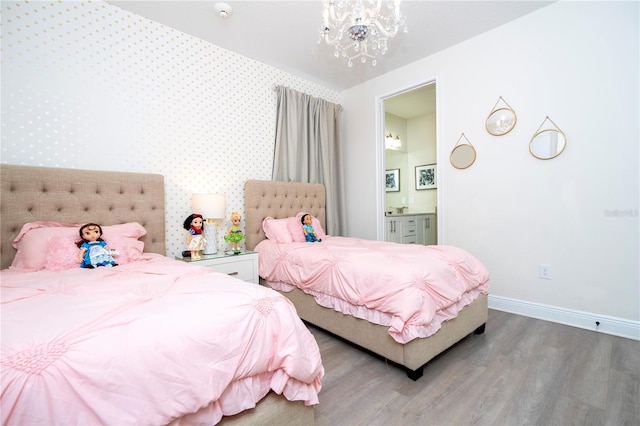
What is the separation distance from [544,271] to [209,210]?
3127mm

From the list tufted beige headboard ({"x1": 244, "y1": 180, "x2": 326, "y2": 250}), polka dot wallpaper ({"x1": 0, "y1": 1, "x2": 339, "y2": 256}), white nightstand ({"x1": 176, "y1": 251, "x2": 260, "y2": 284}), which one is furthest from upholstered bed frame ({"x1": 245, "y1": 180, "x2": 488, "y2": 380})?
white nightstand ({"x1": 176, "y1": 251, "x2": 260, "y2": 284})

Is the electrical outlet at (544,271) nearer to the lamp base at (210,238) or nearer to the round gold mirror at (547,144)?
the round gold mirror at (547,144)

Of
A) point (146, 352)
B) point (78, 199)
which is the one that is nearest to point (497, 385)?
point (146, 352)

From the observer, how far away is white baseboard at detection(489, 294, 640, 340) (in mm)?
2258

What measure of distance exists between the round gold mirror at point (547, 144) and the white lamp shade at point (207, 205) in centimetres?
295

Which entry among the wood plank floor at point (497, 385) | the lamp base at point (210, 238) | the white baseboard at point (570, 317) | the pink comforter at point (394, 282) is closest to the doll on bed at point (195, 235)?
the lamp base at point (210, 238)

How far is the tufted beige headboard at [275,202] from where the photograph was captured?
3.22 m

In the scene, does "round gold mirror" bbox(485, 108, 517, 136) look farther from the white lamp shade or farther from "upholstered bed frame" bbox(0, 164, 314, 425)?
"upholstered bed frame" bbox(0, 164, 314, 425)

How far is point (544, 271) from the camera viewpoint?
266cm

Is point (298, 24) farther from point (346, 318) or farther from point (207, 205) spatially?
point (346, 318)

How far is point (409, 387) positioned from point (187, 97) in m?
3.06

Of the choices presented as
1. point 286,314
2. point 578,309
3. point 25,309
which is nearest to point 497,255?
point 578,309

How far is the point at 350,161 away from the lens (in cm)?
434

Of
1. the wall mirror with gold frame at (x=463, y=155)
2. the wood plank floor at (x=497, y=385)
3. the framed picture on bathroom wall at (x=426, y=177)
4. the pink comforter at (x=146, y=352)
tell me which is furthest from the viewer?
the framed picture on bathroom wall at (x=426, y=177)
